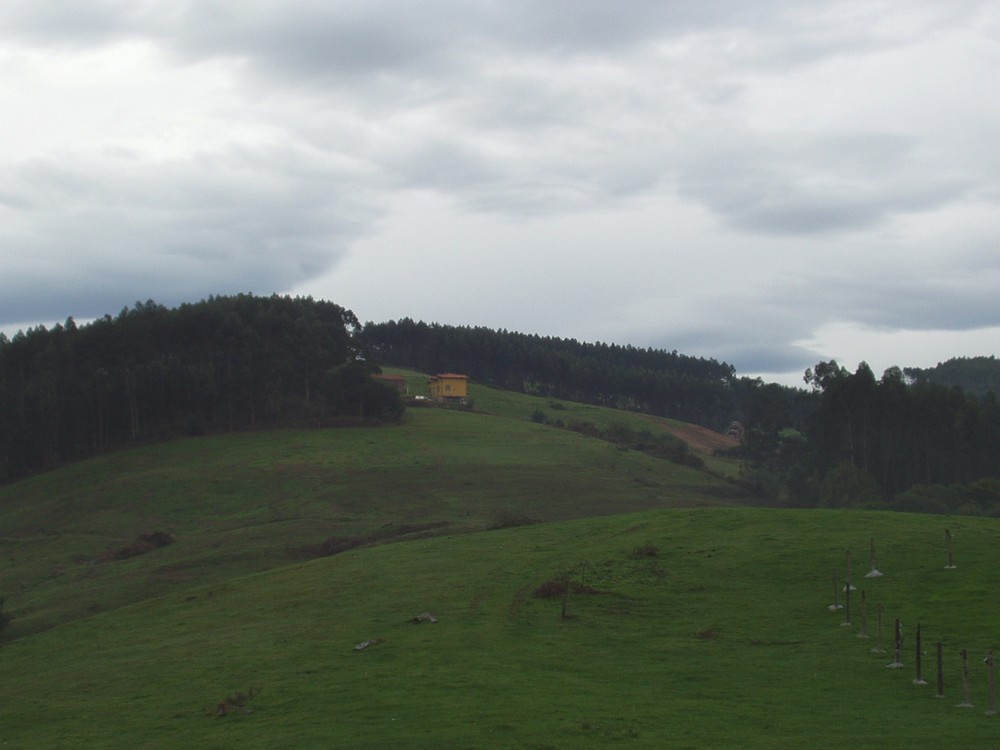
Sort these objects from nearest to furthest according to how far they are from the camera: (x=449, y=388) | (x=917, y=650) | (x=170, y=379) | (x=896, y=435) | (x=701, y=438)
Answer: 1. (x=917, y=650)
2. (x=896, y=435)
3. (x=170, y=379)
4. (x=449, y=388)
5. (x=701, y=438)

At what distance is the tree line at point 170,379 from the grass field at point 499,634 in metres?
49.6

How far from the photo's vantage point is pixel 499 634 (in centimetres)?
3781

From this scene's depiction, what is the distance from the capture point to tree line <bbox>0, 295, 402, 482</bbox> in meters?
130

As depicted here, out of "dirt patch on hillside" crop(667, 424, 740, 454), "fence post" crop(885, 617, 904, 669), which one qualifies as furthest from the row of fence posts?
"dirt patch on hillside" crop(667, 424, 740, 454)

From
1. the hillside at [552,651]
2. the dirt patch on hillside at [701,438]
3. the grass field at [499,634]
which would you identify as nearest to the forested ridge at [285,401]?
the dirt patch on hillside at [701,438]

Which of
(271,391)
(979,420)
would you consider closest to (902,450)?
(979,420)

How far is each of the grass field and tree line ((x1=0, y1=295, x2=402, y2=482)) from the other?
49.6 m

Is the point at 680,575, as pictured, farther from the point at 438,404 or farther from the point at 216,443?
the point at 438,404

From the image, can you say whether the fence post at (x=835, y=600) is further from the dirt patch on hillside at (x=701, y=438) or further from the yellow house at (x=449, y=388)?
the yellow house at (x=449, y=388)

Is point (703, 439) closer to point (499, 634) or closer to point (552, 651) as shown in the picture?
point (499, 634)

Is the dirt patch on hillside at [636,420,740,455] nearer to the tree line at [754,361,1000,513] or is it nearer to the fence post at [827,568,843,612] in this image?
the tree line at [754,361,1000,513]

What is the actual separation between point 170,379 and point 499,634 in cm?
10674

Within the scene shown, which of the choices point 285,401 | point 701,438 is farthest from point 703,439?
point 285,401

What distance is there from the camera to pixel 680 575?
45938 mm
